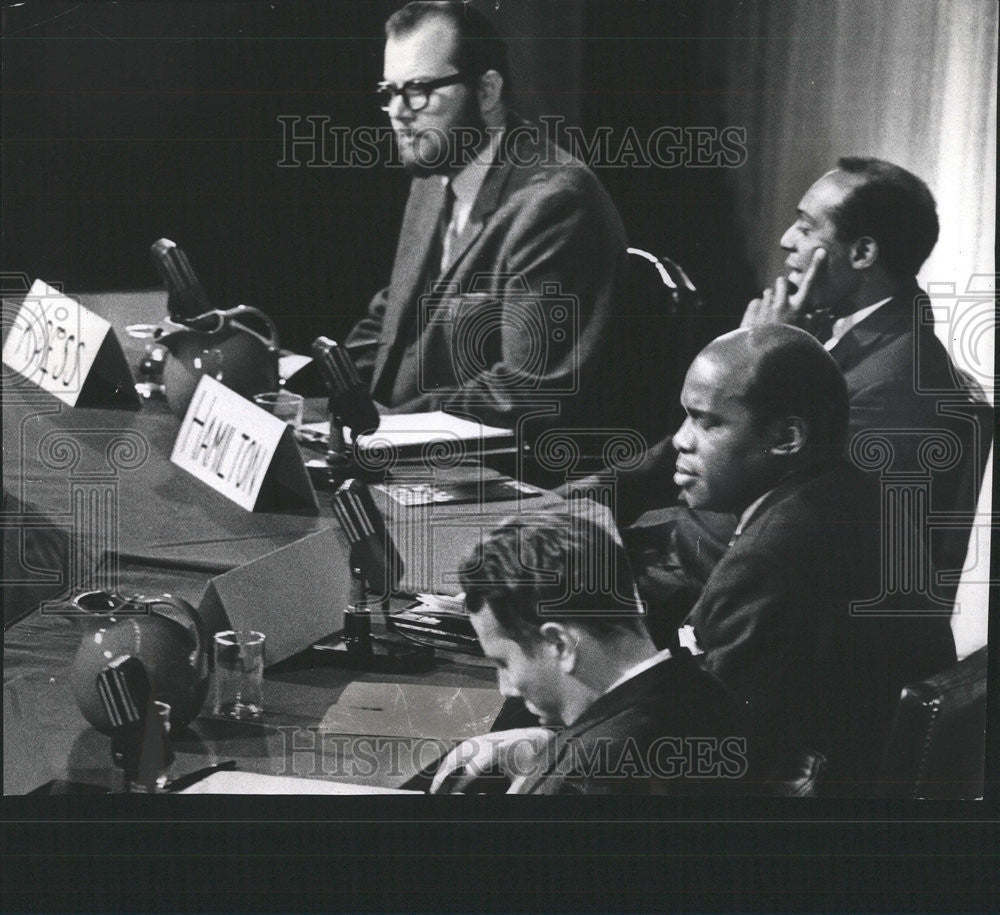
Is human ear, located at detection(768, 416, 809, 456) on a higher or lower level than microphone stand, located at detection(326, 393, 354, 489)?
higher

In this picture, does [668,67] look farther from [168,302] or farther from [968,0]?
[168,302]

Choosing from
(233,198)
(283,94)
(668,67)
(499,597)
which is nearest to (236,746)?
(499,597)

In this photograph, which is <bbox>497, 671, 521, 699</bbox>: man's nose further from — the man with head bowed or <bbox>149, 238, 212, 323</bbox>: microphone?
<bbox>149, 238, 212, 323</bbox>: microphone

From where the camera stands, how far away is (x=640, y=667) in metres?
2.04

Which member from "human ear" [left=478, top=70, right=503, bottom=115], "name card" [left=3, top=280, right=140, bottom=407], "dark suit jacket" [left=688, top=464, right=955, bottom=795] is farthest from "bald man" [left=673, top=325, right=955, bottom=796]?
"name card" [left=3, top=280, right=140, bottom=407]

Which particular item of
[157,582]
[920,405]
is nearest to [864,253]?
[920,405]

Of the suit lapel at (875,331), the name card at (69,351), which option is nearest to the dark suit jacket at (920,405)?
the suit lapel at (875,331)

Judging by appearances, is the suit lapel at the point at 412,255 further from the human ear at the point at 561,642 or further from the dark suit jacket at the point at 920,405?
the dark suit jacket at the point at 920,405

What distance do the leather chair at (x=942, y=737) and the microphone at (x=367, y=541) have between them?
0.82 meters

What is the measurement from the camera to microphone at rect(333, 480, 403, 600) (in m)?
2.05

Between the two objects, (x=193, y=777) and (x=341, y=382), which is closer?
(x=193, y=777)

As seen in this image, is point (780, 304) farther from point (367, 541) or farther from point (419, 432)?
point (367, 541)

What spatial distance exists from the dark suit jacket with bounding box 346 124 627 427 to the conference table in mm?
162

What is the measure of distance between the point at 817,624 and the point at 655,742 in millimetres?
310
